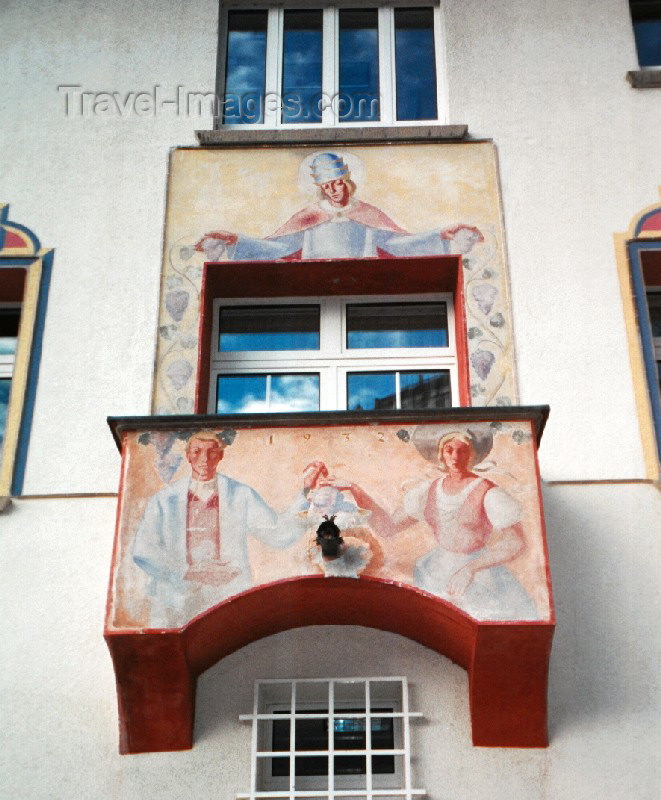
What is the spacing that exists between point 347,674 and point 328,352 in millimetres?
2487

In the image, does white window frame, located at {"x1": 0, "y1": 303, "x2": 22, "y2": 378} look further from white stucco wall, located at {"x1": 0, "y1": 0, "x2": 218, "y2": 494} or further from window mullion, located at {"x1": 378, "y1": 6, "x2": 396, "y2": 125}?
window mullion, located at {"x1": 378, "y1": 6, "x2": 396, "y2": 125}

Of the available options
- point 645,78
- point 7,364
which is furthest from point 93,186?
point 645,78

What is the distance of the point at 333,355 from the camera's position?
888 cm

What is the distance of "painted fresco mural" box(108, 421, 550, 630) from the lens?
696cm

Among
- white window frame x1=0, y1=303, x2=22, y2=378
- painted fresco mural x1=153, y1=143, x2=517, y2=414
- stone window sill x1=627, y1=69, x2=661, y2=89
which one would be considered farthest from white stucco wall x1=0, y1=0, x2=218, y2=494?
stone window sill x1=627, y1=69, x2=661, y2=89

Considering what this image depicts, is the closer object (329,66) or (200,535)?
(200,535)

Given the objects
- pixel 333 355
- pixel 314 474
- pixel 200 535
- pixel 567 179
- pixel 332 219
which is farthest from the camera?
pixel 567 179

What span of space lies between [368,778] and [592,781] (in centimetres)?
128

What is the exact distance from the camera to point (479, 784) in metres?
7.01

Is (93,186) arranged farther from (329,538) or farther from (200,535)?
(329,538)

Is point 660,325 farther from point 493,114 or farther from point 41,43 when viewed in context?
point 41,43

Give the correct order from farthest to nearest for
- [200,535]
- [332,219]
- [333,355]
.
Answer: [332,219], [333,355], [200,535]

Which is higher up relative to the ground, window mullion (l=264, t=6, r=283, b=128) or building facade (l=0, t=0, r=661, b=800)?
window mullion (l=264, t=6, r=283, b=128)

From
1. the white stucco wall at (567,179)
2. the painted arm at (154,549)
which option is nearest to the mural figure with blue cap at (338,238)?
the white stucco wall at (567,179)
